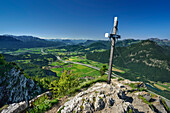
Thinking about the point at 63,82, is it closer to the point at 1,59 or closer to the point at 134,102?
the point at 134,102

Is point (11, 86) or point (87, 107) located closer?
point (87, 107)

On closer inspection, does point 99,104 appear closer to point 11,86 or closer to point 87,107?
point 87,107

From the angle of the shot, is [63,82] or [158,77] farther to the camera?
[158,77]

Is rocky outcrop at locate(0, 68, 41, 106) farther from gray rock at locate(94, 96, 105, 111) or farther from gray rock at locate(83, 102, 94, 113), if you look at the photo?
gray rock at locate(94, 96, 105, 111)

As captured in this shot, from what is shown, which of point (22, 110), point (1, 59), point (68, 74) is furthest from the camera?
point (1, 59)

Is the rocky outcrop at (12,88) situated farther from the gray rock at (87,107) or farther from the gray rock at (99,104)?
the gray rock at (99,104)

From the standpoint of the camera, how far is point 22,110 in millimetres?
11250

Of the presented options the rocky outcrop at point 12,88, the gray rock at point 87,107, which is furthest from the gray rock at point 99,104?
the rocky outcrop at point 12,88

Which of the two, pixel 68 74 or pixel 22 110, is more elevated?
pixel 68 74

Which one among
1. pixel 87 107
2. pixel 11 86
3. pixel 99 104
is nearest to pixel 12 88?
pixel 11 86

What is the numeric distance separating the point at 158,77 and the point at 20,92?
245m

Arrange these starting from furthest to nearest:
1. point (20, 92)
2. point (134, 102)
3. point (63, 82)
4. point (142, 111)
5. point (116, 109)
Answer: point (20, 92), point (63, 82), point (134, 102), point (142, 111), point (116, 109)

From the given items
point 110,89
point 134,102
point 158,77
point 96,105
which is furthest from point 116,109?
point 158,77

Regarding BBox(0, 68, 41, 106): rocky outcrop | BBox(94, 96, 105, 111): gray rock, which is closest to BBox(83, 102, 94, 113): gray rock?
BBox(94, 96, 105, 111): gray rock
